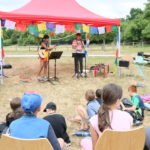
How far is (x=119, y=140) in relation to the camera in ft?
6.68

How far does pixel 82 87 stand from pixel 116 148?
236 inches

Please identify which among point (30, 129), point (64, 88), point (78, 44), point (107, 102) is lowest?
point (64, 88)

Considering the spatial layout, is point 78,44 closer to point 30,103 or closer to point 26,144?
point 30,103

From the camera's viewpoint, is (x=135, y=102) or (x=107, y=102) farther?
(x=135, y=102)

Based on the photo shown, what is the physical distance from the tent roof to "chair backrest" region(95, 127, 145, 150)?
6783 mm

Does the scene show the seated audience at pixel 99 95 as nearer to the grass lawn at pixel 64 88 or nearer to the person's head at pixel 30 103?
the grass lawn at pixel 64 88

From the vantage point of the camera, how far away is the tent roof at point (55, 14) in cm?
827

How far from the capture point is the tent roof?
8.27 m

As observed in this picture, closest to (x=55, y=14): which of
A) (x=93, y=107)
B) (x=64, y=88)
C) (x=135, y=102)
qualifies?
(x=64, y=88)

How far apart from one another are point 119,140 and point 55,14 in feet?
24.4

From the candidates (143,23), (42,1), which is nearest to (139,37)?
(143,23)

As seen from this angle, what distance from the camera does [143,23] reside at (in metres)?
51.8

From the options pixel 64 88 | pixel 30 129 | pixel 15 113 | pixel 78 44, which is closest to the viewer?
pixel 30 129

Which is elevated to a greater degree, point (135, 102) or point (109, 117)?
point (109, 117)
